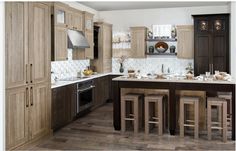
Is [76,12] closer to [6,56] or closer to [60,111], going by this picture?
[60,111]

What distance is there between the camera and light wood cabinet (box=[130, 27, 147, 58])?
830 centimetres

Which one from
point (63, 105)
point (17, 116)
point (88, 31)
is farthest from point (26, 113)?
point (88, 31)

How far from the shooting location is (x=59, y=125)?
536 cm

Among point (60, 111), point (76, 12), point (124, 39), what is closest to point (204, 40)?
point (124, 39)

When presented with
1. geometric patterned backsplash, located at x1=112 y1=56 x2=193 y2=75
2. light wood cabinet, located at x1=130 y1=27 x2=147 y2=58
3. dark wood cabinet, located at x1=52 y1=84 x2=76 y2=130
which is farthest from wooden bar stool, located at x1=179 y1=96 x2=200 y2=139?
light wood cabinet, located at x1=130 y1=27 x2=147 y2=58

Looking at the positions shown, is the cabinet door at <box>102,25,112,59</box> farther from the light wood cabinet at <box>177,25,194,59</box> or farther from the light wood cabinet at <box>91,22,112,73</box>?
the light wood cabinet at <box>177,25,194,59</box>

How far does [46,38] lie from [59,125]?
1.78 meters

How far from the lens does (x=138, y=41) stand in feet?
27.4

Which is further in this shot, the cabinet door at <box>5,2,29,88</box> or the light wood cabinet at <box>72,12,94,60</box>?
the light wood cabinet at <box>72,12,94,60</box>

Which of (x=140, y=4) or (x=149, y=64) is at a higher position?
(x=140, y=4)

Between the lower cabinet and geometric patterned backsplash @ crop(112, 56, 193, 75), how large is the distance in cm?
436

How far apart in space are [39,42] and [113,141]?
2.13 metres

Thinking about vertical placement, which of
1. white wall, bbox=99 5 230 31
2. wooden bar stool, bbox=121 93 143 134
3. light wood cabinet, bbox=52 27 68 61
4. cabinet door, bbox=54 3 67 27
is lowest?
wooden bar stool, bbox=121 93 143 134

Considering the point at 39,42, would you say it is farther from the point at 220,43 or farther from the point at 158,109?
the point at 220,43
